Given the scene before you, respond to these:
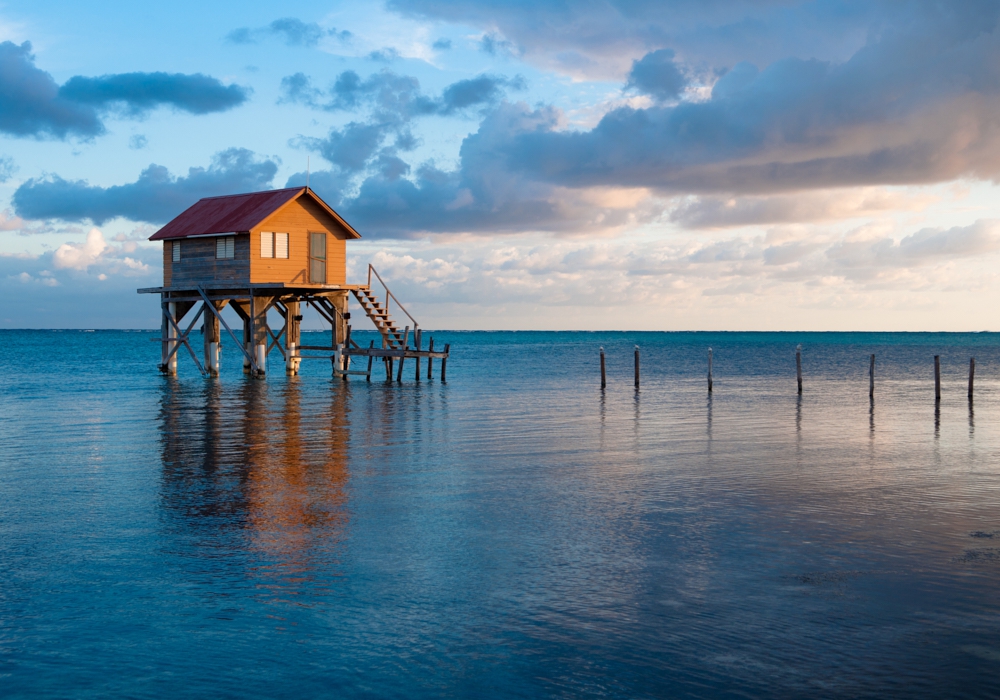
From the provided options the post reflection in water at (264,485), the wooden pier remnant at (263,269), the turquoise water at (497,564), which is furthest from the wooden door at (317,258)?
the turquoise water at (497,564)

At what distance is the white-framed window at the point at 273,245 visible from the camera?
130 feet

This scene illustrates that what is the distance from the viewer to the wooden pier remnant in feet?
130

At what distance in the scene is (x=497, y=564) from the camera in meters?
10.7

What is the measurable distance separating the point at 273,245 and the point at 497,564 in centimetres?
3192

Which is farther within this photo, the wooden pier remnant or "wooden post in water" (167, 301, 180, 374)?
"wooden post in water" (167, 301, 180, 374)

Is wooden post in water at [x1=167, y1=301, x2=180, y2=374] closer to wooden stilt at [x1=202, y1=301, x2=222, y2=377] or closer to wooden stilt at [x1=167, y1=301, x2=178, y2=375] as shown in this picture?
wooden stilt at [x1=167, y1=301, x2=178, y2=375]

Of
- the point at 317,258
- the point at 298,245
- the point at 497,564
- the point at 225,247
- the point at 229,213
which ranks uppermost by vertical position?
the point at 229,213

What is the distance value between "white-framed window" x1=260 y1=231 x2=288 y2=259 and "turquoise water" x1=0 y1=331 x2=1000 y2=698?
686 inches

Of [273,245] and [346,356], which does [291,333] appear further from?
[273,245]

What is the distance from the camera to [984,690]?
7234 mm

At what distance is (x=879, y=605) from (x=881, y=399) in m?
30.0

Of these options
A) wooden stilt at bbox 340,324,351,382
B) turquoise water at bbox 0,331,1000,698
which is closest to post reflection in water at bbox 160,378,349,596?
turquoise water at bbox 0,331,1000,698

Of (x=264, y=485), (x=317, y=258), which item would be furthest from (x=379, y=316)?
(x=264, y=485)

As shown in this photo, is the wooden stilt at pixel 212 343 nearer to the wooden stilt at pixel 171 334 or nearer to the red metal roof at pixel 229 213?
the wooden stilt at pixel 171 334
